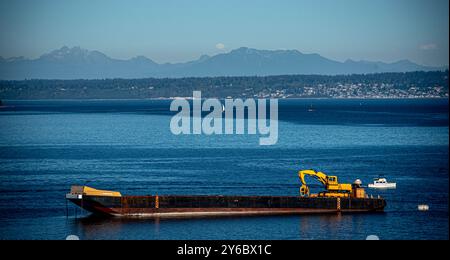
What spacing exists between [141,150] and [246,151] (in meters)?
18.3

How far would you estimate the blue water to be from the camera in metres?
71.4

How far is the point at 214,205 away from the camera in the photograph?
78562mm

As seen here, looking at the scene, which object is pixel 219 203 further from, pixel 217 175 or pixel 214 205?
pixel 217 175

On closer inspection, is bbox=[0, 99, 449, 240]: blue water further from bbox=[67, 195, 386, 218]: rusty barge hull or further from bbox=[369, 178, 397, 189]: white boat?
bbox=[67, 195, 386, 218]: rusty barge hull

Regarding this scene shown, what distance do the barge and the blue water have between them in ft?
5.14

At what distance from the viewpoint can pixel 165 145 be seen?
16012 centimetres

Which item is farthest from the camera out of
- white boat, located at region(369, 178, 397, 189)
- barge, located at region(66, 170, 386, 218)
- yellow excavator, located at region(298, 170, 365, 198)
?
white boat, located at region(369, 178, 397, 189)

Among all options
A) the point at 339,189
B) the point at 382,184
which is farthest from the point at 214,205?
the point at 382,184

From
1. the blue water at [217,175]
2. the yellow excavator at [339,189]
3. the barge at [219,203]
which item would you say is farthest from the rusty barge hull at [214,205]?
the blue water at [217,175]

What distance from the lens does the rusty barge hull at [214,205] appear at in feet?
253

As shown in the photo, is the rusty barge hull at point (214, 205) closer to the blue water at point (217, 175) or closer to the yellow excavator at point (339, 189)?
the yellow excavator at point (339, 189)

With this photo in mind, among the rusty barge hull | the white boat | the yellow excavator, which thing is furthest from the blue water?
the yellow excavator
